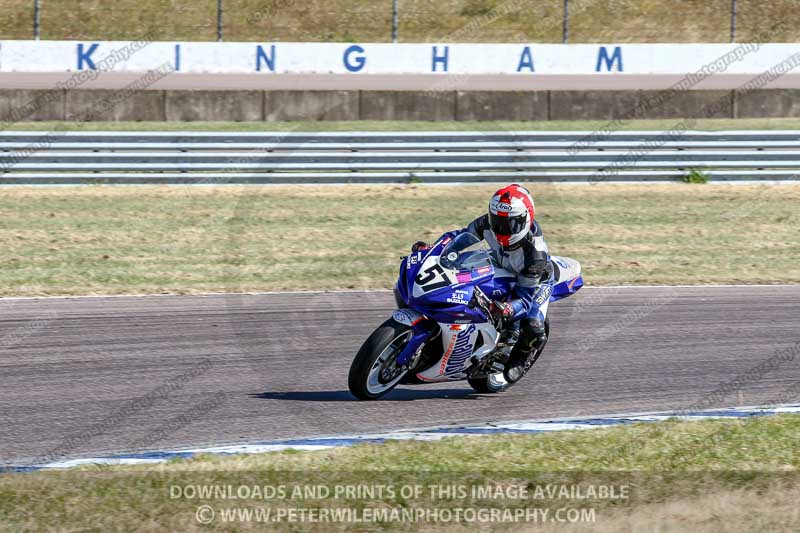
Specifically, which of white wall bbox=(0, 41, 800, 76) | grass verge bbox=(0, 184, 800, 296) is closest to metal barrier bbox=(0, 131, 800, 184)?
grass verge bbox=(0, 184, 800, 296)

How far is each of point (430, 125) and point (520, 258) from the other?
46.2 ft

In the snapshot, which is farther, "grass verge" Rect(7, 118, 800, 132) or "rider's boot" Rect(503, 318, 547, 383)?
"grass verge" Rect(7, 118, 800, 132)

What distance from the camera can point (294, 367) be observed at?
9.01 metres

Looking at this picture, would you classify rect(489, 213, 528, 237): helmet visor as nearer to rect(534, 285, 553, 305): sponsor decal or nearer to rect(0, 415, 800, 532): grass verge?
rect(534, 285, 553, 305): sponsor decal

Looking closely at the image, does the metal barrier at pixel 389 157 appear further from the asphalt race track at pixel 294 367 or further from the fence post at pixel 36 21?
the fence post at pixel 36 21

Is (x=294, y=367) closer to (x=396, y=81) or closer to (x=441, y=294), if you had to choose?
(x=441, y=294)

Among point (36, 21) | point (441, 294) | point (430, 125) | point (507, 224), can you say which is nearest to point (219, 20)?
point (36, 21)

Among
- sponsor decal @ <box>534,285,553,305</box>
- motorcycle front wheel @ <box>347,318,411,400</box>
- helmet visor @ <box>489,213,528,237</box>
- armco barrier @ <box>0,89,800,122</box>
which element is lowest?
motorcycle front wheel @ <box>347,318,411,400</box>

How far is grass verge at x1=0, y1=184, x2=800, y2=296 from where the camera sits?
42.6ft

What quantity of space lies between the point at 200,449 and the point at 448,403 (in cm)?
207

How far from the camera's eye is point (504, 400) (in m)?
8.23

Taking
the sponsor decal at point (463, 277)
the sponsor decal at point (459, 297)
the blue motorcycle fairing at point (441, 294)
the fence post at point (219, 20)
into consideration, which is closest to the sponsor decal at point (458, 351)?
the blue motorcycle fairing at point (441, 294)

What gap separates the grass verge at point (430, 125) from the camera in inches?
827

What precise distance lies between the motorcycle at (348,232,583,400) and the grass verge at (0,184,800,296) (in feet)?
15.2
